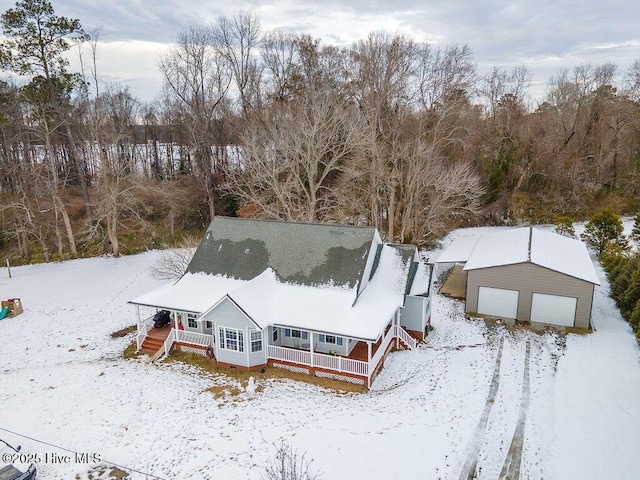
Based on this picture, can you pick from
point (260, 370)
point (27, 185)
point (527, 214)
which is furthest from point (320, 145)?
point (527, 214)

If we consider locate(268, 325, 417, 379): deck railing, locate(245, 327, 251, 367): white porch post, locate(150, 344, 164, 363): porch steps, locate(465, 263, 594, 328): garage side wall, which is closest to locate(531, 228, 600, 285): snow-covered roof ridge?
locate(465, 263, 594, 328): garage side wall

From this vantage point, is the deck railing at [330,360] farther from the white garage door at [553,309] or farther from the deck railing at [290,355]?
the white garage door at [553,309]

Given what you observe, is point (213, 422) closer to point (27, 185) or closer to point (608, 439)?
point (608, 439)

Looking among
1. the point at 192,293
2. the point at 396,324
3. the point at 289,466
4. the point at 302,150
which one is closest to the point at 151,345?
the point at 192,293

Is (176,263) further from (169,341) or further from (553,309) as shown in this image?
(553,309)

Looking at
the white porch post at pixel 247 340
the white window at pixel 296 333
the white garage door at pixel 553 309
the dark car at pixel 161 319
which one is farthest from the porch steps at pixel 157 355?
the white garage door at pixel 553 309

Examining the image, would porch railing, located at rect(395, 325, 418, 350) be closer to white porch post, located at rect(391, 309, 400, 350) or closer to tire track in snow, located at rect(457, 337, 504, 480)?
white porch post, located at rect(391, 309, 400, 350)

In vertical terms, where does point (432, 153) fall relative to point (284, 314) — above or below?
above
